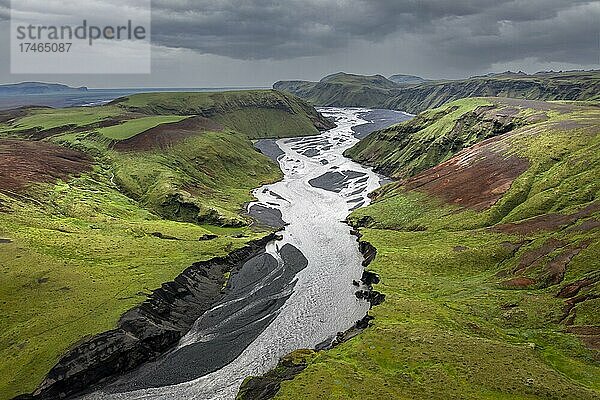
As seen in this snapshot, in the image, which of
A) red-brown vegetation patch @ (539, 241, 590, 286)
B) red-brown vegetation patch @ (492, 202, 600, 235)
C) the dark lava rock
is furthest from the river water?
red-brown vegetation patch @ (492, 202, 600, 235)

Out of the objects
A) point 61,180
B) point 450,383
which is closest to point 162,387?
point 450,383

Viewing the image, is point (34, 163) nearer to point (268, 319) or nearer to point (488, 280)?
point (268, 319)

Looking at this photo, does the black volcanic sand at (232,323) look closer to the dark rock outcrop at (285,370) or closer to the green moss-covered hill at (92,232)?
the green moss-covered hill at (92,232)

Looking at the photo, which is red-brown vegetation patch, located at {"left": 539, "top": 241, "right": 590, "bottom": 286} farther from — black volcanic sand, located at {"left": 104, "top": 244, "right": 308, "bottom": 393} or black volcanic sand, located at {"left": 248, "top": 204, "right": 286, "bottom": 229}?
black volcanic sand, located at {"left": 248, "top": 204, "right": 286, "bottom": 229}

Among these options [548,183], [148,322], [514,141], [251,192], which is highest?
[514,141]

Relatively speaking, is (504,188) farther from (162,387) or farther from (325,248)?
(162,387)

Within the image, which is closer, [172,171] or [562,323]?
[562,323]
